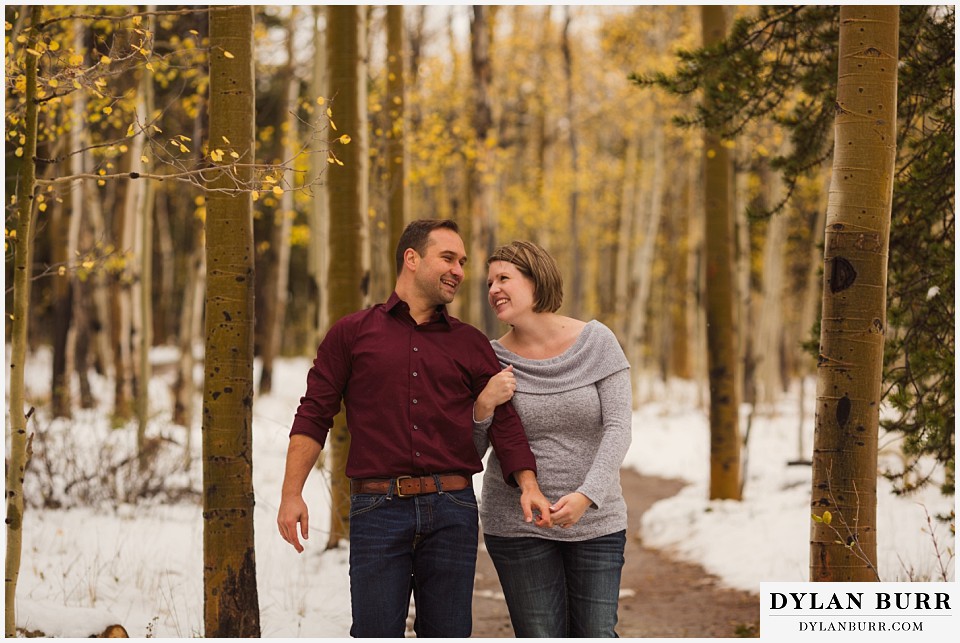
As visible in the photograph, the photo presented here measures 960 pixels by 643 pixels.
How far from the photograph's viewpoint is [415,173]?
13617 millimetres

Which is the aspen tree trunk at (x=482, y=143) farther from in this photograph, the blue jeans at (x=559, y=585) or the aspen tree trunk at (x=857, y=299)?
the blue jeans at (x=559, y=585)

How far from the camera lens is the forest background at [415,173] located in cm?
542

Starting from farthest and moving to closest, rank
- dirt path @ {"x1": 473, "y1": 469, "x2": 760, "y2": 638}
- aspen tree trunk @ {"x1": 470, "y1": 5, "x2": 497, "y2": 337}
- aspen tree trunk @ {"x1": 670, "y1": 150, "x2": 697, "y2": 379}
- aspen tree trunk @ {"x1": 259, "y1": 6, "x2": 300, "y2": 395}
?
aspen tree trunk @ {"x1": 670, "y1": 150, "x2": 697, "y2": 379} → aspen tree trunk @ {"x1": 259, "y1": 6, "x2": 300, "y2": 395} → aspen tree trunk @ {"x1": 470, "y1": 5, "x2": 497, "y2": 337} → dirt path @ {"x1": 473, "y1": 469, "x2": 760, "y2": 638}

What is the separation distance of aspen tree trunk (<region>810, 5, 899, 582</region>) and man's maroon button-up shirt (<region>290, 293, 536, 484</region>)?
169 centimetres

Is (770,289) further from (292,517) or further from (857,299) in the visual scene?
(292,517)

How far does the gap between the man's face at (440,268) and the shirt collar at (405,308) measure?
0.07 meters

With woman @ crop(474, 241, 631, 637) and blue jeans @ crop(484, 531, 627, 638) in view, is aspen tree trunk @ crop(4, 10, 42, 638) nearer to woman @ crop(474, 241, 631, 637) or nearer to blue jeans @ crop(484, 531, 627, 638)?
woman @ crop(474, 241, 631, 637)

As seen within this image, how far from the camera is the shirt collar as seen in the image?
11.5 feet

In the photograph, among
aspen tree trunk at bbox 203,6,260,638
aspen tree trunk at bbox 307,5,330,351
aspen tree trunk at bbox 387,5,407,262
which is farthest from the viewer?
aspen tree trunk at bbox 387,5,407,262

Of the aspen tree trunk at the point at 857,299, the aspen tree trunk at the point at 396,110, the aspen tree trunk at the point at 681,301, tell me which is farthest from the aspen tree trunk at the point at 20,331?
the aspen tree trunk at the point at 681,301

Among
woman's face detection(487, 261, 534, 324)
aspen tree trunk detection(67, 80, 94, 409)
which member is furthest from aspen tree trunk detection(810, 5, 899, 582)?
aspen tree trunk detection(67, 80, 94, 409)

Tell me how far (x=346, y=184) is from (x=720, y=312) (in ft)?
14.3

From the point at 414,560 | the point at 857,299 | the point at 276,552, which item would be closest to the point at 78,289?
the point at 276,552

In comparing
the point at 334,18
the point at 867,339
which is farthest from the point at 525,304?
the point at 334,18
